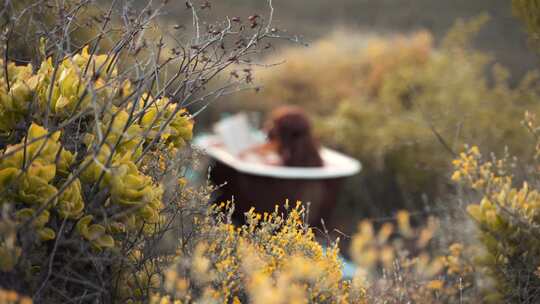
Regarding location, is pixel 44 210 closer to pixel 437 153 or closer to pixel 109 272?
pixel 109 272

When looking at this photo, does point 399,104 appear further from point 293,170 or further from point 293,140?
point 293,170

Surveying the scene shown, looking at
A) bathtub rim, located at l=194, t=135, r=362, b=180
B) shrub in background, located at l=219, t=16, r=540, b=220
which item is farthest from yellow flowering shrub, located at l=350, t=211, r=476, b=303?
shrub in background, located at l=219, t=16, r=540, b=220

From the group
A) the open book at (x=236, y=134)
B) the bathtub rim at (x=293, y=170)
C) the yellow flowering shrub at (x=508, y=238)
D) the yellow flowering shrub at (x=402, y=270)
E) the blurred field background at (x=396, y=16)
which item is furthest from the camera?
the blurred field background at (x=396, y=16)

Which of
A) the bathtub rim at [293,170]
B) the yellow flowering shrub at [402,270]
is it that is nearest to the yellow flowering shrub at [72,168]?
the yellow flowering shrub at [402,270]

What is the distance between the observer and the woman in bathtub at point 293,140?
20.4 feet

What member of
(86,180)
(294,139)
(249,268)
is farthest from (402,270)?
(294,139)

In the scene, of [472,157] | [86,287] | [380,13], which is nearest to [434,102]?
[472,157]

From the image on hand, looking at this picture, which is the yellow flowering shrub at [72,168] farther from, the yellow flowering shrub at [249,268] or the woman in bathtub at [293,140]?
the woman in bathtub at [293,140]

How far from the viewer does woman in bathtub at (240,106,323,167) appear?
6211 mm

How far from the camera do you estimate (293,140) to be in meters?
6.34

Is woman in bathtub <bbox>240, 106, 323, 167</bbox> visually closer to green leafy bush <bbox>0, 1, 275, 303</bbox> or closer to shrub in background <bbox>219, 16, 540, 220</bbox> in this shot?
shrub in background <bbox>219, 16, 540, 220</bbox>

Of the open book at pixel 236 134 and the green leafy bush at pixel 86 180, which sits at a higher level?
the green leafy bush at pixel 86 180

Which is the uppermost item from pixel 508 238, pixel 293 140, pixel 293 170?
pixel 508 238

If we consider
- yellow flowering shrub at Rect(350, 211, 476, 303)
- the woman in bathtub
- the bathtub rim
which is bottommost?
the bathtub rim
